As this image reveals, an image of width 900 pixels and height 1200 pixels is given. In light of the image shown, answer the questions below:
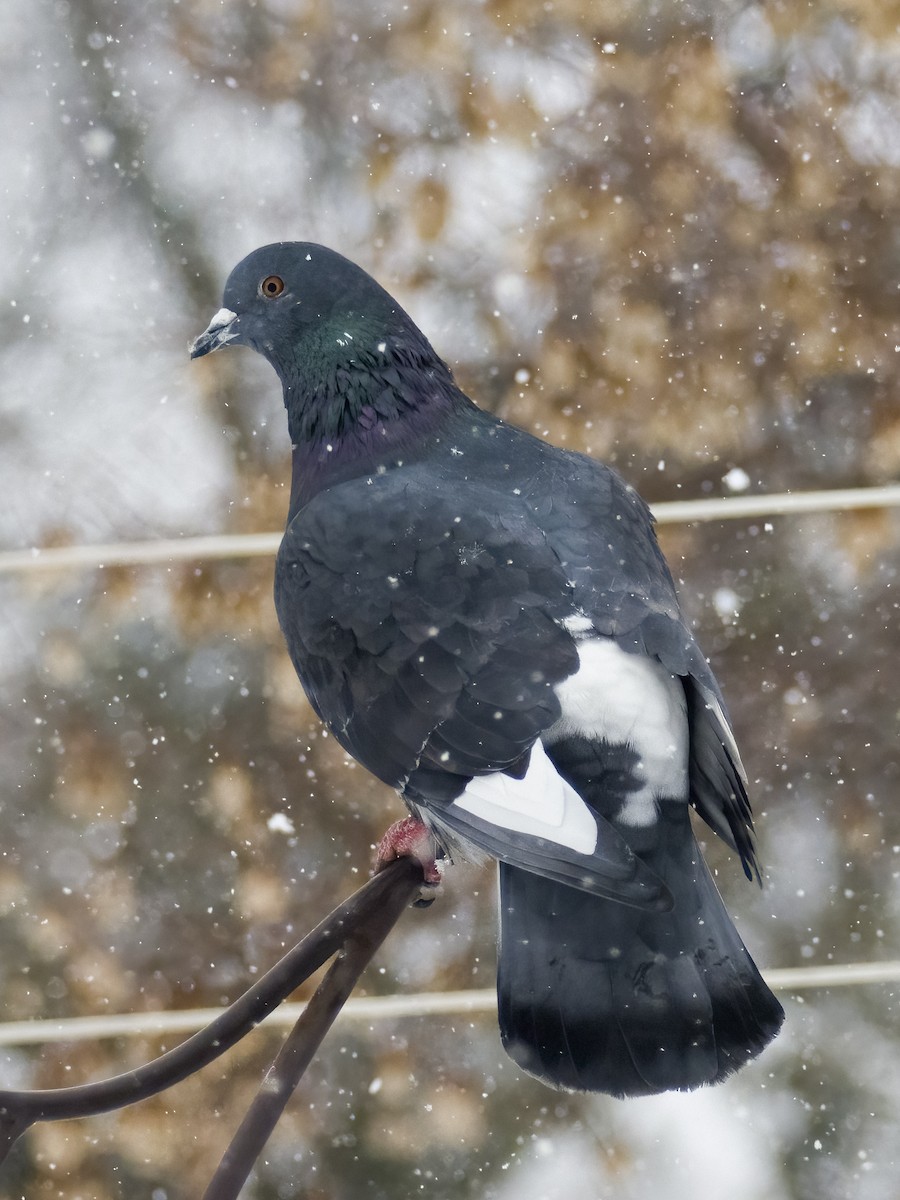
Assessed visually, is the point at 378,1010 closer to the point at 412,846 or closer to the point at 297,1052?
the point at 412,846

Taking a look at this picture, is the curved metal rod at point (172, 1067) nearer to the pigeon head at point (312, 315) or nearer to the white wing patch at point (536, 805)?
the white wing patch at point (536, 805)

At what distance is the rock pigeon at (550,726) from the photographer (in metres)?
0.81

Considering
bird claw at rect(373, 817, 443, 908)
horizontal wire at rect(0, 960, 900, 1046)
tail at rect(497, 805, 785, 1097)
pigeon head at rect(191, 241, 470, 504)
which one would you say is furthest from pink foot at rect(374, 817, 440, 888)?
horizontal wire at rect(0, 960, 900, 1046)

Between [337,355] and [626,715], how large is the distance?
0.45m

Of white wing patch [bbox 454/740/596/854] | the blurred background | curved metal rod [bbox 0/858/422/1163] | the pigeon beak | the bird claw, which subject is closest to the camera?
curved metal rod [bbox 0/858/422/1163]

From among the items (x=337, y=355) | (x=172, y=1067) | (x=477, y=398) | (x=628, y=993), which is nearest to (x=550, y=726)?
(x=628, y=993)

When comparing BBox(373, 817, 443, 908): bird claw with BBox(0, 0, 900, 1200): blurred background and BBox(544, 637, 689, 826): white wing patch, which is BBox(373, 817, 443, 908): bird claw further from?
BBox(0, 0, 900, 1200): blurred background

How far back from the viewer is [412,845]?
1039 millimetres

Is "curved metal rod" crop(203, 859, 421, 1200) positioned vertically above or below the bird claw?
above

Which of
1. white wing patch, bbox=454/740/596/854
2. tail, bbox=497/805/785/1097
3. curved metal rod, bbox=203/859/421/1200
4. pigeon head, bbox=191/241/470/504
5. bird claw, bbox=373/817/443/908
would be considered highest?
pigeon head, bbox=191/241/470/504

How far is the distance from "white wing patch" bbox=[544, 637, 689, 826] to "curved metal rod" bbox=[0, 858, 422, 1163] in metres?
0.22

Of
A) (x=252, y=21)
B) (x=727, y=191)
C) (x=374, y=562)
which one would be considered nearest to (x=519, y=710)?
(x=374, y=562)

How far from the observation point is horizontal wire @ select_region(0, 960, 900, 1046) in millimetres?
1484

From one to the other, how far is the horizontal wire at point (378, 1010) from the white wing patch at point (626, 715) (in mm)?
721
